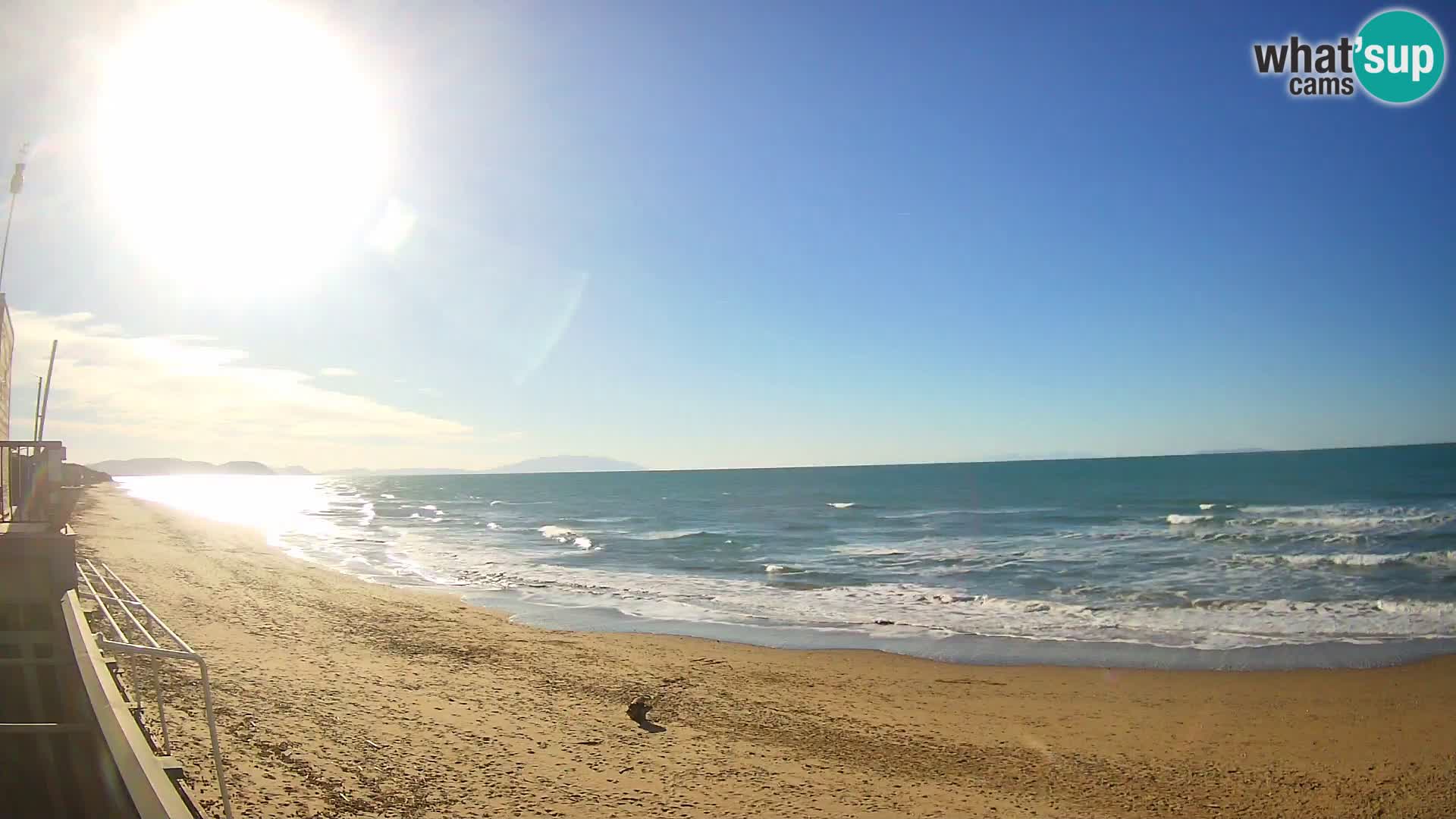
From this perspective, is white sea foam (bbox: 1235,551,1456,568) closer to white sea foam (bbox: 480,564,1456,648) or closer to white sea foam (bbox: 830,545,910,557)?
white sea foam (bbox: 480,564,1456,648)

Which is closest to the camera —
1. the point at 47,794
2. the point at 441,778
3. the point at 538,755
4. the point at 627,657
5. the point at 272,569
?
the point at 47,794

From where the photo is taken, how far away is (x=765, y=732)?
9758 mm

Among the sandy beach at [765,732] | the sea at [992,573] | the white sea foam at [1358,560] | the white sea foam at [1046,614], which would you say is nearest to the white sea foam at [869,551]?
the sea at [992,573]

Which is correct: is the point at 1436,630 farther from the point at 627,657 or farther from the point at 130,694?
the point at 130,694

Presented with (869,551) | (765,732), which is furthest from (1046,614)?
(869,551)

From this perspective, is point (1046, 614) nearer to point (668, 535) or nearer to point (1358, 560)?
point (1358, 560)

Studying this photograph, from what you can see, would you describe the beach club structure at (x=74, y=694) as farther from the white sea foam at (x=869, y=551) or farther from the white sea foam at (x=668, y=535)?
the white sea foam at (x=668, y=535)

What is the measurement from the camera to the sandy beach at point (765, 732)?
762cm

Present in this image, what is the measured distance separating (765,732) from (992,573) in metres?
16.9

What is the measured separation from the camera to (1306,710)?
426 inches

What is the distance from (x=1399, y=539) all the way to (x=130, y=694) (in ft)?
124

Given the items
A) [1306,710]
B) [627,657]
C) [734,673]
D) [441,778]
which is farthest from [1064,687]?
[441,778]

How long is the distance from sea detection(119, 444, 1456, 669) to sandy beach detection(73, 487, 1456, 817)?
218cm

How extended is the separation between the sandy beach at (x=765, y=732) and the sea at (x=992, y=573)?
2.18 m
